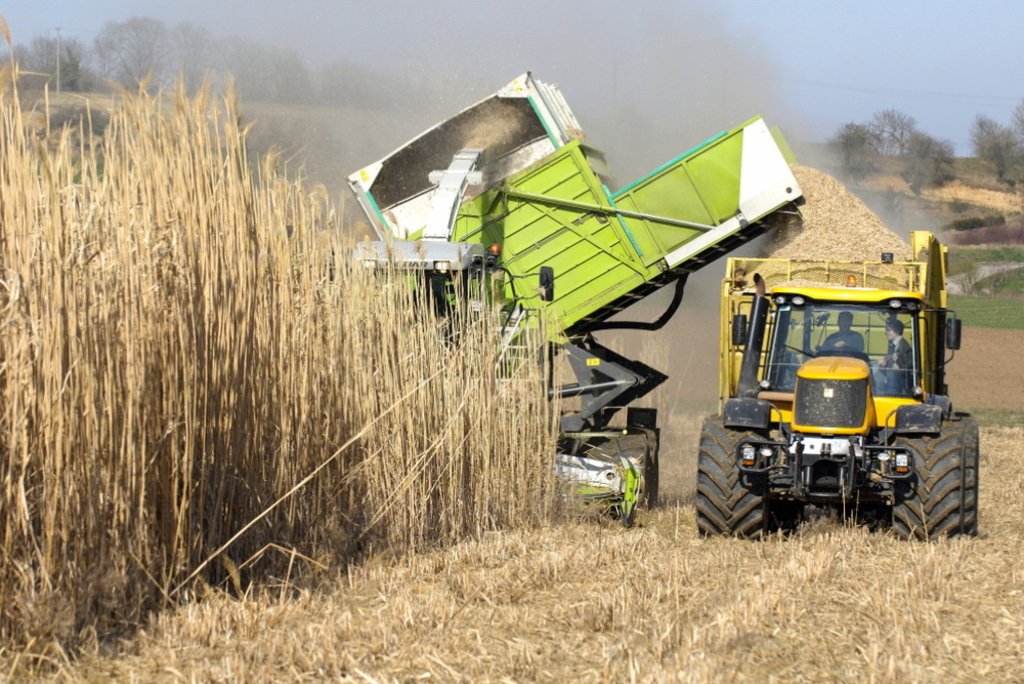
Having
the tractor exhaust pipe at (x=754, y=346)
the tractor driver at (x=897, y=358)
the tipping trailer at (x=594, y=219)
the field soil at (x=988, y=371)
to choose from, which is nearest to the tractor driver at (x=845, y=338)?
the tractor driver at (x=897, y=358)

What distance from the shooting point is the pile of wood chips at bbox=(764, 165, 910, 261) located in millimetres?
10680

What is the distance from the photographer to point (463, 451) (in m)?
7.30

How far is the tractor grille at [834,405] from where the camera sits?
728cm

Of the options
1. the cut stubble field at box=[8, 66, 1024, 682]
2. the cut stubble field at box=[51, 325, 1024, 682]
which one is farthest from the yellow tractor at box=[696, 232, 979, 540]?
the cut stubble field at box=[8, 66, 1024, 682]

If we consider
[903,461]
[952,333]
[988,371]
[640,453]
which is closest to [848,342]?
[952,333]

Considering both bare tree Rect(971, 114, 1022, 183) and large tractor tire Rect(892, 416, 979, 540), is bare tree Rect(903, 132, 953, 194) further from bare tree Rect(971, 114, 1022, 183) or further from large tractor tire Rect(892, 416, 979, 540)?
large tractor tire Rect(892, 416, 979, 540)

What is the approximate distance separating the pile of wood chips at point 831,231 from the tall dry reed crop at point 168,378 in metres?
5.07

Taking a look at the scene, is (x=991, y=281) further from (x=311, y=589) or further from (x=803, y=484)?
(x=311, y=589)

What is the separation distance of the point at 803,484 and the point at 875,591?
1610 millimetres

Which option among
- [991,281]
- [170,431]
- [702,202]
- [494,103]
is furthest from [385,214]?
[991,281]

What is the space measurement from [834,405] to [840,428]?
5.7 inches

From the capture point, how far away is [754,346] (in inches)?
321

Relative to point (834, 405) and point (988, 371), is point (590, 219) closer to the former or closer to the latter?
point (834, 405)

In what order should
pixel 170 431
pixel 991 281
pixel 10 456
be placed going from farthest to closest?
pixel 991 281
pixel 170 431
pixel 10 456
